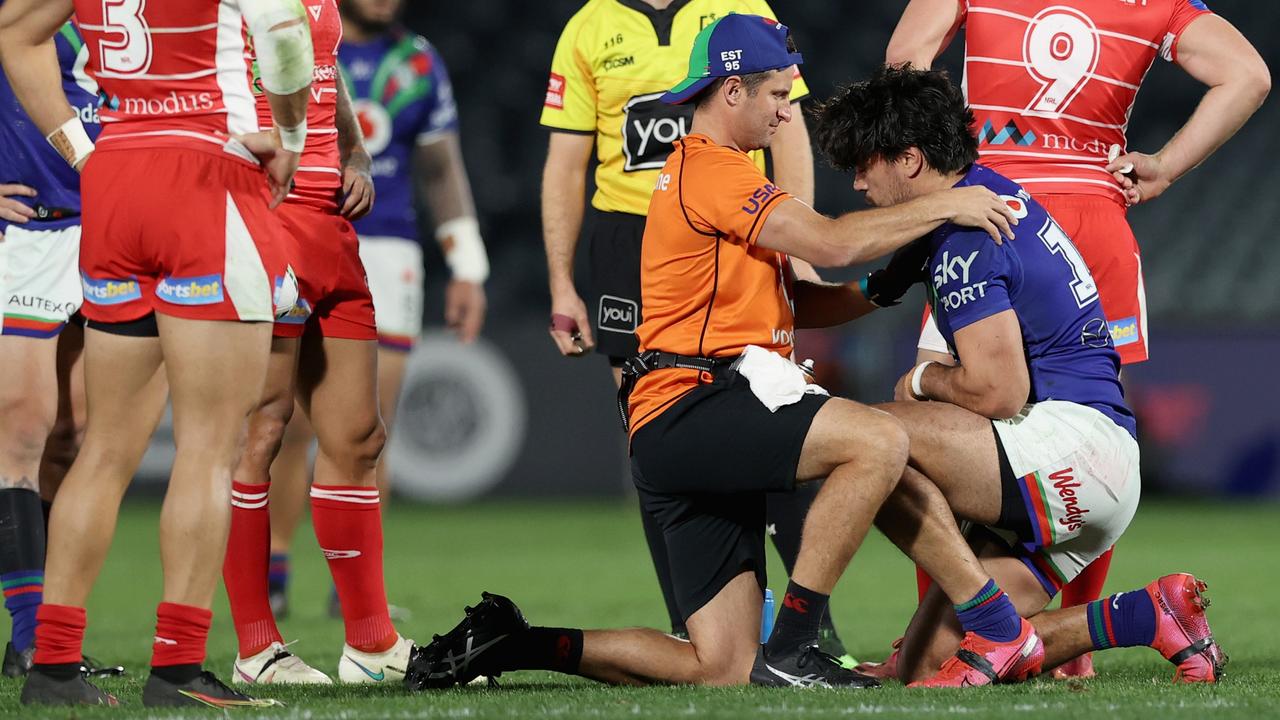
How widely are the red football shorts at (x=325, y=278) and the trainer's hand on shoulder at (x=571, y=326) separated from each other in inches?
28.2

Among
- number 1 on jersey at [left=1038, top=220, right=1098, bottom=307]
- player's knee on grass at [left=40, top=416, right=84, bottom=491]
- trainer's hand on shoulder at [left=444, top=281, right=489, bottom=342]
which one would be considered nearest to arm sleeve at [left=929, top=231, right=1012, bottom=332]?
number 1 on jersey at [left=1038, top=220, right=1098, bottom=307]

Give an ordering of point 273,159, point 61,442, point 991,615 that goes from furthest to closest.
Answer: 1. point 61,442
2. point 991,615
3. point 273,159

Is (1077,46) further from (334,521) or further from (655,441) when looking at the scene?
(334,521)

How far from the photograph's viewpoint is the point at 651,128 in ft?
17.7

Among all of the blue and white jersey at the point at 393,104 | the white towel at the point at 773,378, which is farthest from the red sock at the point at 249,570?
the blue and white jersey at the point at 393,104

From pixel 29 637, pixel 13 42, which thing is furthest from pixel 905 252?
pixel 29 637

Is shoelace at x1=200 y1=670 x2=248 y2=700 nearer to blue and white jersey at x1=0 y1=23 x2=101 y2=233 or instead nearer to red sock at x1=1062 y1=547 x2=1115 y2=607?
blue and white jersey at x1=0 y1=23 x2=101 y2=233

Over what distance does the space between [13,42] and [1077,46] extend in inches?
120

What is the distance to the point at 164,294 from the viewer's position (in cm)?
391

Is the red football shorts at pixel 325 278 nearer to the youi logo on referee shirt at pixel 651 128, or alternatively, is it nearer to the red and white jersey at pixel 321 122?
the red and white jersey at pixel 321 122

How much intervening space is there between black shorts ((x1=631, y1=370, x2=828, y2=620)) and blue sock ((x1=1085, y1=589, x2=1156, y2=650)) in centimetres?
91

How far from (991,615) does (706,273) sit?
3.80 ft

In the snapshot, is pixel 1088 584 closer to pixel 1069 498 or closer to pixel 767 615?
pixel 1069 498

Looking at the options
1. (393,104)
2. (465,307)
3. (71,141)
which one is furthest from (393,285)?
(71,141)
